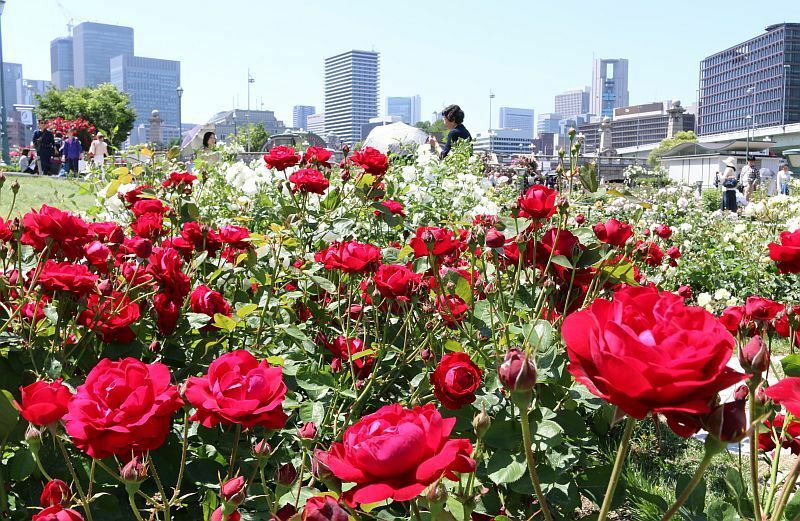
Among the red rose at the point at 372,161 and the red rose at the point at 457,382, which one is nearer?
the red rose at the point at 457,382

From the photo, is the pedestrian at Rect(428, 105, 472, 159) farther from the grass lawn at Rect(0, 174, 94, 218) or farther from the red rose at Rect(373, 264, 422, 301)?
the red rose at Rect(373, 264, 422, 301)

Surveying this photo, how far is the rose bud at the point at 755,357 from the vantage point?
74cm

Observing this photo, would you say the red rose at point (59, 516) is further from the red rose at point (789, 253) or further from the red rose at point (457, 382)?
the red rose at point (789, 253)

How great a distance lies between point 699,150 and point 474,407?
1534 inches

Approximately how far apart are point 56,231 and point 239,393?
80 cm

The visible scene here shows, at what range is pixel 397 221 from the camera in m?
2.27

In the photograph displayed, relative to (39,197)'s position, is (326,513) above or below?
below

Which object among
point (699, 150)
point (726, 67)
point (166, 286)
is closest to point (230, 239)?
point (166, 286)

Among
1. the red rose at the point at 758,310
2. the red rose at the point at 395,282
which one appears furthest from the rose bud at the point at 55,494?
the red rose at the point at 758,310

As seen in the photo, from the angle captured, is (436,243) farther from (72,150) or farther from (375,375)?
(72,150)

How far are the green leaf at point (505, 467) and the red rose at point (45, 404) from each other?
1.96 ft

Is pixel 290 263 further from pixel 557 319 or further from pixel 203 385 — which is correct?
pixel 203 385

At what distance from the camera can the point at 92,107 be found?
4050 centimetres

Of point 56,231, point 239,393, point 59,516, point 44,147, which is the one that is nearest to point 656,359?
point 239,393
